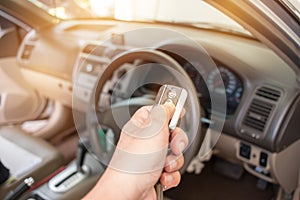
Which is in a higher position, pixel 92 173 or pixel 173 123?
pixel 173 123

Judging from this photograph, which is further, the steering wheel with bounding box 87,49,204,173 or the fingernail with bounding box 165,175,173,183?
the steering wheel with bounding box 87,49,204,173

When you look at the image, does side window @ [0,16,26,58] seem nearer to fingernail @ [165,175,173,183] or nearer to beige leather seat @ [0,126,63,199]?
beige leather seat @ [0,126,63,199]

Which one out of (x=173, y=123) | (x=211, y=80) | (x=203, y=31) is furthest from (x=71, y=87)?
(x=173, y=123)

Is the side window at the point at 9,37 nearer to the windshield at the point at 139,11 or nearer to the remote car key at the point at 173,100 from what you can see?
the windshield at the point at 139,11

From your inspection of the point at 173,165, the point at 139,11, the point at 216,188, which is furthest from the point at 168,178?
the point at 139,11

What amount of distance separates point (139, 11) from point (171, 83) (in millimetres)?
932

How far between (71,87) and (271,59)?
1.08 meters

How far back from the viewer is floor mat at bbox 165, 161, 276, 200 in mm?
1635

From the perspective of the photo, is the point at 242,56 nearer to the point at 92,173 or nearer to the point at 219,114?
the point at 219,114

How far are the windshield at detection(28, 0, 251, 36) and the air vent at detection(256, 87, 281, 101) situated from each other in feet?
0.79

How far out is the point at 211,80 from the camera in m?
1.21

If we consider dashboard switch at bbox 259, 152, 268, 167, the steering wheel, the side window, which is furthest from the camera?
the side window

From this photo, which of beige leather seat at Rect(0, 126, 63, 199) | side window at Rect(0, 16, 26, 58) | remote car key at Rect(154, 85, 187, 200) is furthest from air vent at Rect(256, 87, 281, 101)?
side window at Rect(0, 16, 26, 58)

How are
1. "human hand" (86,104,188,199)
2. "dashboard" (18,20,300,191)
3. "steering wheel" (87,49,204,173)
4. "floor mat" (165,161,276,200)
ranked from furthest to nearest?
"floor mat" (165,161,276,200) → "dashboard" (18,20,300,191) → "steering wheel" (87,49,204,173) → "human hand" (86,104,188,199)
